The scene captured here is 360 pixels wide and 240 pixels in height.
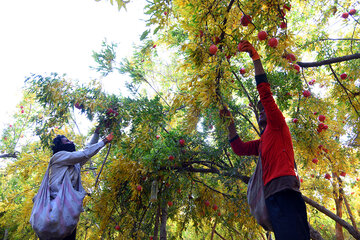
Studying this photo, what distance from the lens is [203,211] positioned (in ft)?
12.6

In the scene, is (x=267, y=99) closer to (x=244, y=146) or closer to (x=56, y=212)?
(x=244, y=146)

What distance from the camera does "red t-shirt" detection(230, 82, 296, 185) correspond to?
145 cm

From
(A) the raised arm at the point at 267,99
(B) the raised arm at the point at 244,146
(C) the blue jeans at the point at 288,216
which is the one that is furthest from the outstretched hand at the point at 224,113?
(C) the blue jeans at the point at 288,216

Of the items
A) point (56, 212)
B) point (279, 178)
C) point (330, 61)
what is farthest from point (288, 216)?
point (330, 61)

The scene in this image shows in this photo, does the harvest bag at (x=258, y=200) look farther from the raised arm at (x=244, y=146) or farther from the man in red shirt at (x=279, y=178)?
the raised arm at (x=244, y=146)

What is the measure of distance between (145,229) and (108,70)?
3.15m

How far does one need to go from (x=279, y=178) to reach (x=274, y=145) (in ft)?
0.82

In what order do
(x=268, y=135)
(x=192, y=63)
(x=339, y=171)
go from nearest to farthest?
(x=268, y=135), (x=192, y=63), (x=339, y=171)

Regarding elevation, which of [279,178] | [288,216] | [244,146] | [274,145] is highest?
[244,146]

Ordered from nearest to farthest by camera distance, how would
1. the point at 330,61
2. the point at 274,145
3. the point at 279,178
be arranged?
the point at 279,178 → the point at 274,145 → the point at 330,61

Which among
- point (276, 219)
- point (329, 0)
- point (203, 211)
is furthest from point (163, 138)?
point (329, 0)

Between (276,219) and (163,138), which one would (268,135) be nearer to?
(276,219)

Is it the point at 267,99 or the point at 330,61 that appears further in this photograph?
the point at 330,61

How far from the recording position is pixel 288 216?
1305 millimetres
